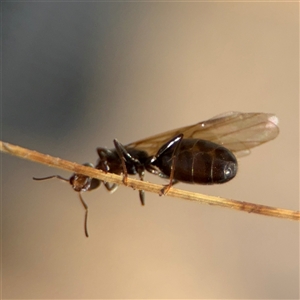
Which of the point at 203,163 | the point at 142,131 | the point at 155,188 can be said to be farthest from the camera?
the point at 142,131

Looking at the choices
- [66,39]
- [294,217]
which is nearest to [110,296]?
[294,217]

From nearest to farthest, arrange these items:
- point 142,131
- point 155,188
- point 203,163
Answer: point 155,188 < point 203,163 < point 142,131

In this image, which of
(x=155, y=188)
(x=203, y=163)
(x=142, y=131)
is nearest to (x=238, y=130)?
(x=203, y=163)

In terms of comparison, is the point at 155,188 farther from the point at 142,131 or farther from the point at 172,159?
the point at 142,131

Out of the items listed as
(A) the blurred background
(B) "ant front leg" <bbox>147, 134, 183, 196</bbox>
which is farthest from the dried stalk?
(A) the blurred background

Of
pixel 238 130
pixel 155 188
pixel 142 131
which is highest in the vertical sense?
pixel 142 131

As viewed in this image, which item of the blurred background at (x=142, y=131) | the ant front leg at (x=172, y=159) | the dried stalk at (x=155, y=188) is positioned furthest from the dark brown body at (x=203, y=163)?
the blurred background at (x=142, y=131)
